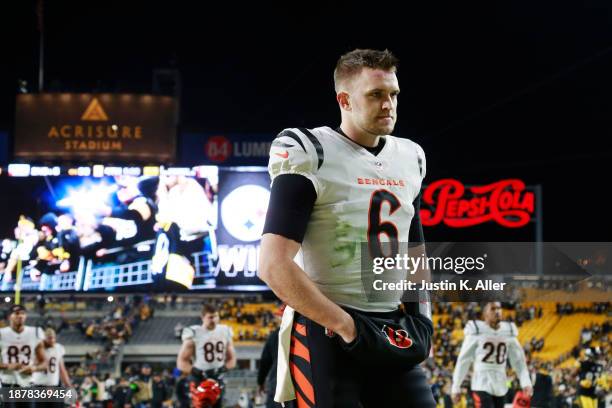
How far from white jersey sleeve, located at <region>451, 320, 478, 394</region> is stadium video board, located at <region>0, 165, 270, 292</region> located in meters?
8.40

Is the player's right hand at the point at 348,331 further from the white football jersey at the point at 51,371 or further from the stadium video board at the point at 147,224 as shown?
the stadium video board at the point at 147,224

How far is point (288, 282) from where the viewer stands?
108 inches

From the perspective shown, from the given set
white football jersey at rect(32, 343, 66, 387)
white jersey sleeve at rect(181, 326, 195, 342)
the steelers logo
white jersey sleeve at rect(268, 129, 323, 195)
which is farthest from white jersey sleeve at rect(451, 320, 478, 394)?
white jersey sleeve at rect(268, 129, 323, 195)

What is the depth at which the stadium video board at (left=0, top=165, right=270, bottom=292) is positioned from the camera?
64.7ft

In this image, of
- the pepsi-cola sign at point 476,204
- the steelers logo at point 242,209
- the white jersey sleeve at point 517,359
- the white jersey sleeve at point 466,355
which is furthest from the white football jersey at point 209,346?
the pepsi-cola sign at point 476,204

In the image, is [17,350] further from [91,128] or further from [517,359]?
[91,128]

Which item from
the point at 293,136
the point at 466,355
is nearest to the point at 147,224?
the point at 466,355

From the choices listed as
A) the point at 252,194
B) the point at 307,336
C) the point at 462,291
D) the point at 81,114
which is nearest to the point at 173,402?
the point at 252,194

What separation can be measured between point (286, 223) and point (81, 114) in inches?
872

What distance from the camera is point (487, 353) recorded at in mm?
12031

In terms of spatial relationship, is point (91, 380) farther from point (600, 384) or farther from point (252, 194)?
point (600, 384)

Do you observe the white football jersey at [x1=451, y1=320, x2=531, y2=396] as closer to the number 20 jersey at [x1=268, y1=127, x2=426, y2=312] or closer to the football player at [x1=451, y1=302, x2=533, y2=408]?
the football player at [x1=451, y1=302, x2=533, y2=408]

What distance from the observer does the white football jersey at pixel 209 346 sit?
13.2 meters

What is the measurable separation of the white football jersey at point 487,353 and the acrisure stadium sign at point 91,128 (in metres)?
14.0
